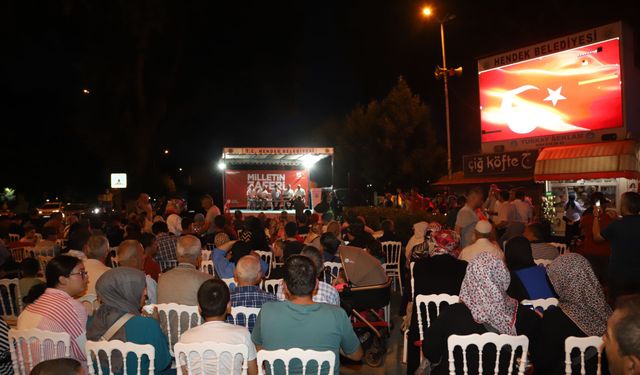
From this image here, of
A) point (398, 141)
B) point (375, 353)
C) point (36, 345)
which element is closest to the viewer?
point (36, 345)

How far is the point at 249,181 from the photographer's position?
20.4m

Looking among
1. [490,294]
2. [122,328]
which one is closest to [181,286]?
[122,328]

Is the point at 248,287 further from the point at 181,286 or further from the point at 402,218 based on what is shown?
the point at 402,218

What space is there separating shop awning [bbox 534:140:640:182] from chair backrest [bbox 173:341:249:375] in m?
12.6

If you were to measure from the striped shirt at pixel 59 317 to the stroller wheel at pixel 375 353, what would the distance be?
Answer: 2.74 m

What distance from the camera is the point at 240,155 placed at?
688 inches

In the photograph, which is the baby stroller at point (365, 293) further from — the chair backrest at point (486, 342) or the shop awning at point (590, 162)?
the shop awning at point (590, 162)

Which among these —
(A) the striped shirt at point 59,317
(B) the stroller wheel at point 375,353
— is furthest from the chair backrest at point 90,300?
(B) the stroller wheel at point 375,353

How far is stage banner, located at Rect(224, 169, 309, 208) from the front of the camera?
20.2 meters

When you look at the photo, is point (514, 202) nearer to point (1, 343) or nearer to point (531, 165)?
point (531, 165)

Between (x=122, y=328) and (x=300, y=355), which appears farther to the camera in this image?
(x=122, y=328)

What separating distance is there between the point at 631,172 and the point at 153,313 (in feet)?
41.4

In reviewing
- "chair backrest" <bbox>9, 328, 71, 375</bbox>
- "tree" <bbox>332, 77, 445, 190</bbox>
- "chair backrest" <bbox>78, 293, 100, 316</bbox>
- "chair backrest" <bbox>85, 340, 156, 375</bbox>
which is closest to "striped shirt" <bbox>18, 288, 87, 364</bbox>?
"chair backrest" <bbox>9, 328, 71, 375</bbox>

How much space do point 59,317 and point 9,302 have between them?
9.56 ft
